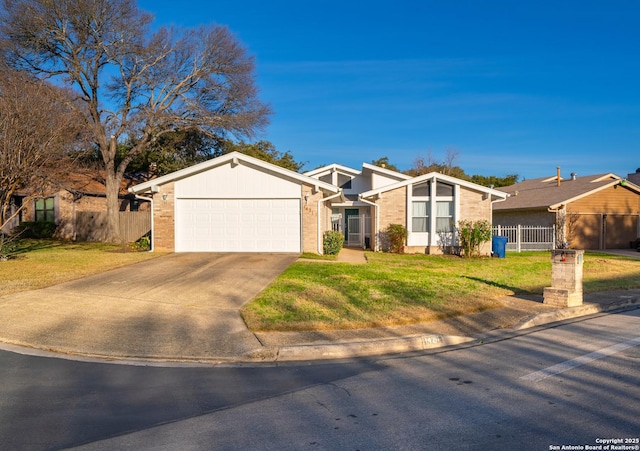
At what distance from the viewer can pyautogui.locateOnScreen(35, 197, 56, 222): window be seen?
29.1 metres

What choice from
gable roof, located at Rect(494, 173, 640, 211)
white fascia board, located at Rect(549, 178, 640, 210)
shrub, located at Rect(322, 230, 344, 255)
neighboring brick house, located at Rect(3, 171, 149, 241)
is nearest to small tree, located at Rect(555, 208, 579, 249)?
white fascia board, located at Rect(549, 178, 640, 210)

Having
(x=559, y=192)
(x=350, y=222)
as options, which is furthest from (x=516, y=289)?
(x=559, y=192)

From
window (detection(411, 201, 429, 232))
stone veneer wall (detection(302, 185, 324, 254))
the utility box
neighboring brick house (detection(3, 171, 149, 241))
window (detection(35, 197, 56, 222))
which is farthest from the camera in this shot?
window (detection(35, 197, 56, 222))

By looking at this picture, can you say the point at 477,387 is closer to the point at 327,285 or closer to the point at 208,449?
the point at 208,449

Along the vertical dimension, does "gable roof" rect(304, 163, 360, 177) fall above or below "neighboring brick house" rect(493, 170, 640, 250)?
above

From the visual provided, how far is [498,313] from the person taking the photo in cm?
977

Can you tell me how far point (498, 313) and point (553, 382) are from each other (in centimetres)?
425

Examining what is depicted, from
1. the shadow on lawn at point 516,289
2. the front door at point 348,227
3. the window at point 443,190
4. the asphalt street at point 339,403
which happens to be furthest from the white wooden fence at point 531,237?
the asphalt street at point 339,403

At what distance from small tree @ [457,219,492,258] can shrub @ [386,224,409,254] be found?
8.34ft

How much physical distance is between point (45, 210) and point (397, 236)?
21.2 m

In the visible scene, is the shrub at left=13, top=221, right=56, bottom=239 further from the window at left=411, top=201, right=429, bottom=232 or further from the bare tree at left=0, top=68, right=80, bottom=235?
the window at left=411, top=201, right=429, bottom=232

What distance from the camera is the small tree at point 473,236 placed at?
2122 centimetres

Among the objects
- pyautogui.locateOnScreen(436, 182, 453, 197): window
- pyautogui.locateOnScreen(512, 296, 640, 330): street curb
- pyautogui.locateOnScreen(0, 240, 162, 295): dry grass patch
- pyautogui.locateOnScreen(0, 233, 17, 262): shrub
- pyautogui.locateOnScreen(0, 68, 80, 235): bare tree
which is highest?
pyautogui.locateOnScreen(0, 68, 80, 235): bare tree

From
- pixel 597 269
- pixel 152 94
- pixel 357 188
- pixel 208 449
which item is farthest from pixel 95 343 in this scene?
pixel 152 94
